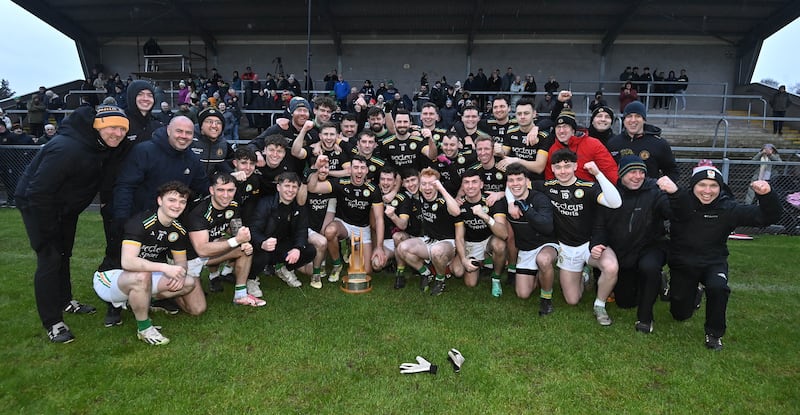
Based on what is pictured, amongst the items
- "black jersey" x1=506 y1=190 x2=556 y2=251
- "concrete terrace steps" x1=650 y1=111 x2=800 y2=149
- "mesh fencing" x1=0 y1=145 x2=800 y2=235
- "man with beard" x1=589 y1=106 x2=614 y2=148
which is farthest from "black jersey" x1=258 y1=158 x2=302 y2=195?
"concrete terrace steps" x1=650 y1=111 x2=800 y2=149

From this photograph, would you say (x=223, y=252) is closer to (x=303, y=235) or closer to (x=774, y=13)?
(x=303, y=235)

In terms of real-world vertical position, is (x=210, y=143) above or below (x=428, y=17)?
below

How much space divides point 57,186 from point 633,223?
219 inches

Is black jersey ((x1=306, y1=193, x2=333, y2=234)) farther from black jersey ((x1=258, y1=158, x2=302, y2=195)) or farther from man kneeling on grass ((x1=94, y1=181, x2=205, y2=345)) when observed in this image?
man kneeling on grass ((x1=94, y1=181, x2=205, y2=345))

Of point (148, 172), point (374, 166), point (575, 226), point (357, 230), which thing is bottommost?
point (357, 230)

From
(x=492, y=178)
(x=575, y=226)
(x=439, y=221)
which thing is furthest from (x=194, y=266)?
(x=575, y=226)

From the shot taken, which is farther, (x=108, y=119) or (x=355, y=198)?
(x=355, y=198)

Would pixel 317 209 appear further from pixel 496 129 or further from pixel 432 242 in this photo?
pixel 496 129

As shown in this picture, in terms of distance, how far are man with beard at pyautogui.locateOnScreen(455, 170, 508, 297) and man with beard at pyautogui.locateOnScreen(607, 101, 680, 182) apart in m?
1.68

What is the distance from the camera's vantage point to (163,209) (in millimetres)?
4586

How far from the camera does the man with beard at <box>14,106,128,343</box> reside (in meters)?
4.24

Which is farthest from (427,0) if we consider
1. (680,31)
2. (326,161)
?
(326,161)

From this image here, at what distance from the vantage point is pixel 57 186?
14.0 ft

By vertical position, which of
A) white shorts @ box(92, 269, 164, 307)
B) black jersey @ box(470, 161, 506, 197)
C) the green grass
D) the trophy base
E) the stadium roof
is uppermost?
the stadium roof
